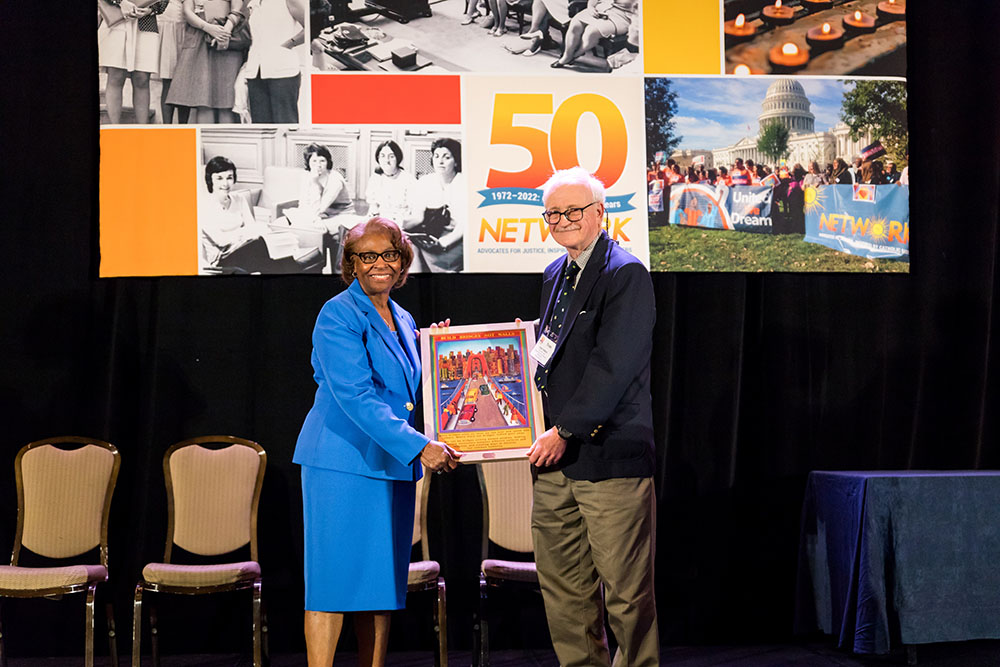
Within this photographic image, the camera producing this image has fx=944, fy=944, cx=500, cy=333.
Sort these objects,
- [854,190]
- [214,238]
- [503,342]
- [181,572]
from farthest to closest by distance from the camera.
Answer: [854,190]
[214,238]
[181,572]
[503,342]

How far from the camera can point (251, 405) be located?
16.0 feet

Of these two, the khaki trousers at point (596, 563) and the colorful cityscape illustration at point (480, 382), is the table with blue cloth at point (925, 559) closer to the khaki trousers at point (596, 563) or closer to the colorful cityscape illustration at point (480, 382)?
the khaki trousers at point (596, 563)

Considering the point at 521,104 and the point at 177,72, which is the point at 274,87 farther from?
the point at 521,104

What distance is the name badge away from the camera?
313 cm

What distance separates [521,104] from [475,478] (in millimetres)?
1946

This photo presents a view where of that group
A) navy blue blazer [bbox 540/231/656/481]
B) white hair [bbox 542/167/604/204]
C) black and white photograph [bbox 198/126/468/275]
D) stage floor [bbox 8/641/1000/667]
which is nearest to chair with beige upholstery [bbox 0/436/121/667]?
stage floor [bbox 8/641/1000/667]

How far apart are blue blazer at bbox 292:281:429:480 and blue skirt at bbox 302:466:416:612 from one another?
0.19 feet

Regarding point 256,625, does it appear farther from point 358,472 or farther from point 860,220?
point 860,220

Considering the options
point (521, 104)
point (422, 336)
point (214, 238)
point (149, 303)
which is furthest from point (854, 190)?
point (149, 303)

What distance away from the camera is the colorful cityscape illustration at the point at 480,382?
10.7 feet

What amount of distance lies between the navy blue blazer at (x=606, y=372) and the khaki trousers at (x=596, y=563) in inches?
3.3

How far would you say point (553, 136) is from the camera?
487cm

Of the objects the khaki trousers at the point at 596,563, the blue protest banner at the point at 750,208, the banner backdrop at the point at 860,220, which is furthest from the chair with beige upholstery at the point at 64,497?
the banner backdrop at the point at 860,220

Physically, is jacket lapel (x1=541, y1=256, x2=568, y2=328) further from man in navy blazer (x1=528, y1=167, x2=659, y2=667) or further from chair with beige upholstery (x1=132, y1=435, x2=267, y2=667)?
chair with beige upholstery (x1=132, y1=435, x2=267, y2=667)
